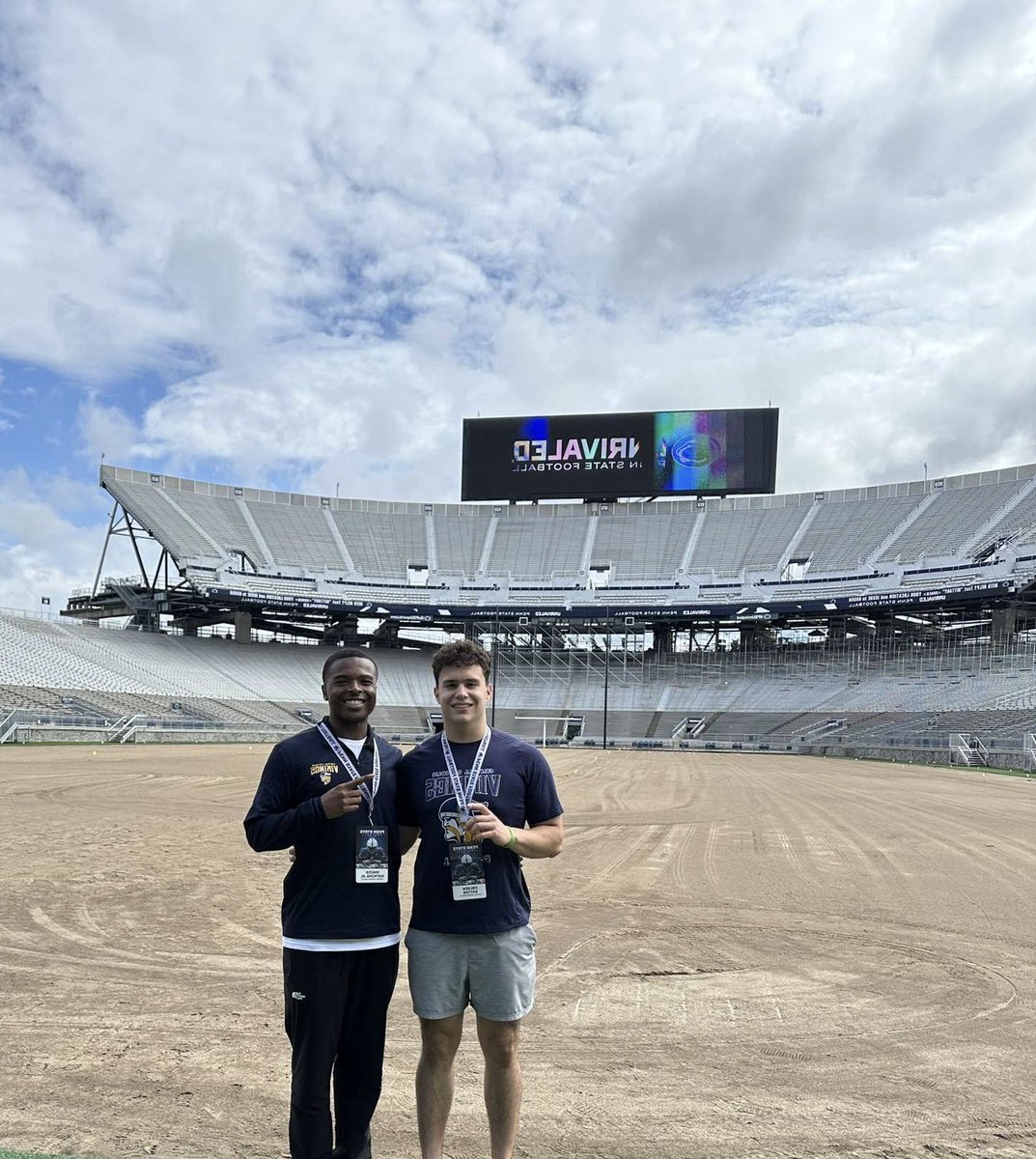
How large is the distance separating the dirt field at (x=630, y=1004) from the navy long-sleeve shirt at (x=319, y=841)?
Answer: 119 centimetres

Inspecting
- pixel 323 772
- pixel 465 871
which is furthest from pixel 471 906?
pixel 323 772

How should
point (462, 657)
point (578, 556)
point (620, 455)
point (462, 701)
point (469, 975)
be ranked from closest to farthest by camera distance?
point (469, 975) < point (462, 701) < point (462, 657) < point (620, 455) < point (578, 556)

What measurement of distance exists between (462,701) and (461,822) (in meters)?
0.49

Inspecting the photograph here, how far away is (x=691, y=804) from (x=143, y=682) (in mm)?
42761

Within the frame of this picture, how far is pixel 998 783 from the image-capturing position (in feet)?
87.0

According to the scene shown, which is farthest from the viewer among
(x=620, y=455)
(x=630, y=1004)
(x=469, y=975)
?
(x=620, y=455)

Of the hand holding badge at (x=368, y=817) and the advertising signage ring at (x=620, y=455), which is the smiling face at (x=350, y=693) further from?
the advertising signage ring at (x=620, y=455)

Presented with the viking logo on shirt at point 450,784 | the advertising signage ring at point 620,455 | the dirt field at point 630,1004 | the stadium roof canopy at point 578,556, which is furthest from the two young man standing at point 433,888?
the advertising signage ring at point 620,455

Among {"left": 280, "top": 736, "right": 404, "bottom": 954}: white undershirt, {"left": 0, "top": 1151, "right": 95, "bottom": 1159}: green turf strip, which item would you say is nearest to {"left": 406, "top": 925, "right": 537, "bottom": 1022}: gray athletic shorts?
{"left": 280, "top": 736, "right": 404, "bottom": 954}: white undershirt

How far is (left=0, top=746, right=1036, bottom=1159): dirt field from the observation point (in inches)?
159

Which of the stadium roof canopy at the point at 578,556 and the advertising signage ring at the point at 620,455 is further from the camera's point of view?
the advertising signage ring at the point at 620,455

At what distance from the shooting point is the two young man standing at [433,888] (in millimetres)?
3428

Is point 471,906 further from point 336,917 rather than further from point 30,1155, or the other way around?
point 30,1155

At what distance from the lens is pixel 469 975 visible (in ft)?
11.5
